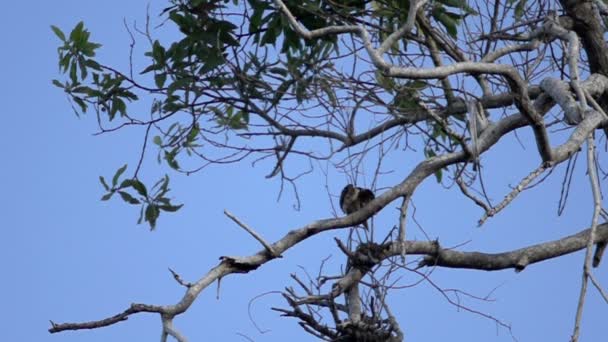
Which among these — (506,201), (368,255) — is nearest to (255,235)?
(368,255)

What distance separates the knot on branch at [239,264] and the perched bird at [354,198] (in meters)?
0.59

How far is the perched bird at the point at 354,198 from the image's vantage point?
436cm

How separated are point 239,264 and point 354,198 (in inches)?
26.3

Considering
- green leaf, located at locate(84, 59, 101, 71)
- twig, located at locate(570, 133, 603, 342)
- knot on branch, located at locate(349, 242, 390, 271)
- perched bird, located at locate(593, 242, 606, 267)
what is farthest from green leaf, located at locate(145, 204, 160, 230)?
twig, located at locate(570, 133, 603, 342)

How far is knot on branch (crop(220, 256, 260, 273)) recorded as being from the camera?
12.7 feet

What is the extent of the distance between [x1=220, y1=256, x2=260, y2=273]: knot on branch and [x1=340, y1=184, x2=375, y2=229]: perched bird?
1.92ft

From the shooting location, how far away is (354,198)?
14.3 feet

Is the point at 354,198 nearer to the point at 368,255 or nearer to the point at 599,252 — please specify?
the point at 368,255

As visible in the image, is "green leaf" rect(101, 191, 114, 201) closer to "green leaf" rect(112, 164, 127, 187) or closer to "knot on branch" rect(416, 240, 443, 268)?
"green leaf" rect(112, 164, 127, 187)

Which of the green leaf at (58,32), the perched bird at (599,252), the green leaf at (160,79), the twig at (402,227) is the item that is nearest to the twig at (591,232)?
the twig at (402,227)

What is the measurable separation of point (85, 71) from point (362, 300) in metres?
2.05

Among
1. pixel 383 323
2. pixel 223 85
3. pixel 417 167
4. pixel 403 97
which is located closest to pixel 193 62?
pixel 223 85

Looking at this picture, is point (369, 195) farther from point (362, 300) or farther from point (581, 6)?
point (581, 6)

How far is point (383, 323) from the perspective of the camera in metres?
4.14
